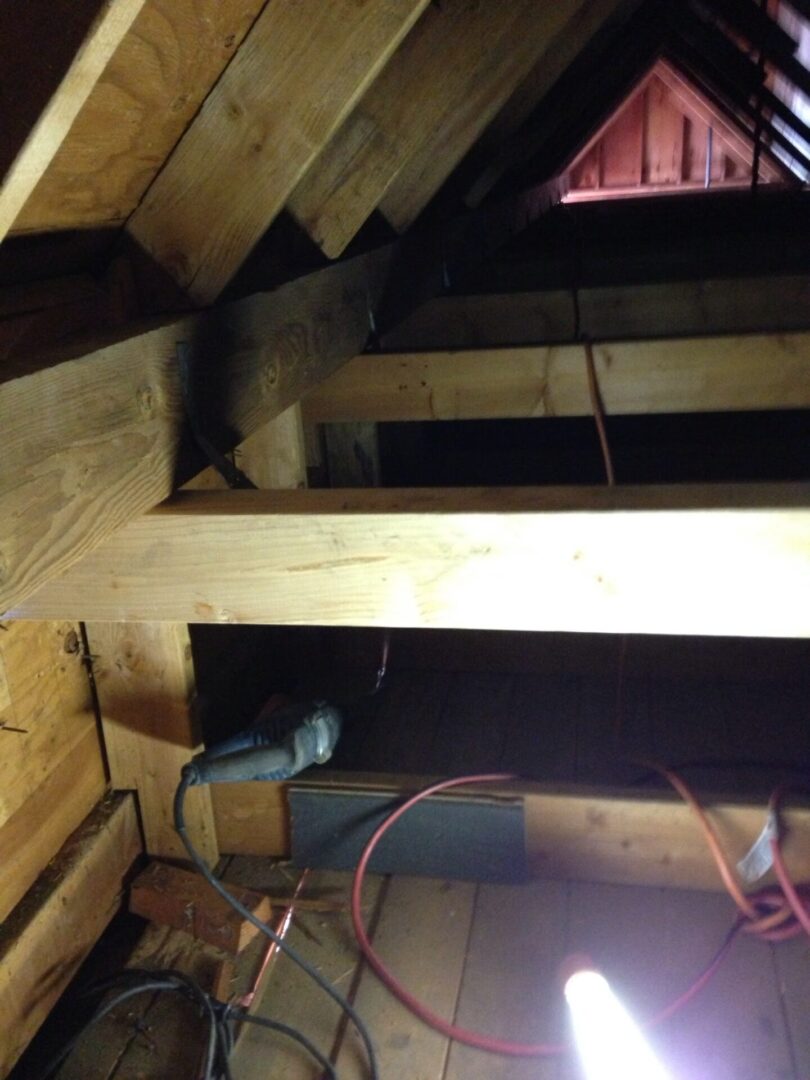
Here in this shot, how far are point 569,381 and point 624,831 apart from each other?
98 cm

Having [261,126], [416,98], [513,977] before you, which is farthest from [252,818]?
[416,98]

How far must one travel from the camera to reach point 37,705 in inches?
58.1

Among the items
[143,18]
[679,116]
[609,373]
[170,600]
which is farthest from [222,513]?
[679,116]

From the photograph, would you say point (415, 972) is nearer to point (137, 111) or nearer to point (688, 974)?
point (688, 974)

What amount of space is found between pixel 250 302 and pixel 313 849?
1022 mm

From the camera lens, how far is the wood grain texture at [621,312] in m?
2.29

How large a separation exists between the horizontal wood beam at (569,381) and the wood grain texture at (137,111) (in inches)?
40.9

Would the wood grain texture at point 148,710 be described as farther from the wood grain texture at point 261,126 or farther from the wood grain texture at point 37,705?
the wood grain texture at point 261,126

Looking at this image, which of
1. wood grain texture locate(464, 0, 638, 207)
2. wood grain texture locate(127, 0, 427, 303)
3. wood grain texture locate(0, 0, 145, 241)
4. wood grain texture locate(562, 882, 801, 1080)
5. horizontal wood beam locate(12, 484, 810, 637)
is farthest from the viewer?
wood grain texture locate(464, 0, 638, 207)

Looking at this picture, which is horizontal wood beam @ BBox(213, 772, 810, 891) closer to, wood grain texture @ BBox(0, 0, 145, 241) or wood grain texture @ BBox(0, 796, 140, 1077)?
wood grain texture @ BBox(0, 796, 140, 1077)

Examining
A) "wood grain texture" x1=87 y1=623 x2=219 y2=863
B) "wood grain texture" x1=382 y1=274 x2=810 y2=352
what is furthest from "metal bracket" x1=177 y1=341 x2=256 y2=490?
"wood grain texture" x1=382 y1=274 x2=810 y2=352

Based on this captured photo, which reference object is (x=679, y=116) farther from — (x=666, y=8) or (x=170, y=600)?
(x=170, y=600)

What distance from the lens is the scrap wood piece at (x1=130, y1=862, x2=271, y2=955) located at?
1596mm

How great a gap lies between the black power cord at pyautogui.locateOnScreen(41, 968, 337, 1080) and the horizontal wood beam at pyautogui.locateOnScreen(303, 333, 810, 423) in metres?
1.25
